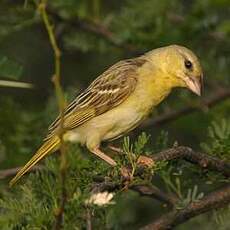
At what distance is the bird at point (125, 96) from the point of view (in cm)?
442

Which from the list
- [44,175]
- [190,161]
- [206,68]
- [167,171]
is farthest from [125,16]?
[44,175]

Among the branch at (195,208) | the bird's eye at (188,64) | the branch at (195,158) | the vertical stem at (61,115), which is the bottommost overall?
the branch at (195,208)

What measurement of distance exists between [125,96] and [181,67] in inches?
14.7

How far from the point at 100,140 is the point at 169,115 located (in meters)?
1.04

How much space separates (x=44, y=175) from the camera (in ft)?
7.91

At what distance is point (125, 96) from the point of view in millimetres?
4469

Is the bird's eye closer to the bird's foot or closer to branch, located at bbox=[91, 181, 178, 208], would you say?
branch, located at bbox=[91, 181, 178, 208]

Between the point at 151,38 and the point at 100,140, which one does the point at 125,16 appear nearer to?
the point at 151,38

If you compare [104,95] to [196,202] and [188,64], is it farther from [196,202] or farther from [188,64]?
[196,202]

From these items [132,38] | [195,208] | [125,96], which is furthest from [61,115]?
[132,38]

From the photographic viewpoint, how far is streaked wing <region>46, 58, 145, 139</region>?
448 centimetres

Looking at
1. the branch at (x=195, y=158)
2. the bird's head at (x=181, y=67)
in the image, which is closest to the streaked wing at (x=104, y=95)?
the bird's head at (x=181, y=67)

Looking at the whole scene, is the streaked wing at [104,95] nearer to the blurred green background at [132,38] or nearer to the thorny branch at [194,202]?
the blurred green background at [132,38]

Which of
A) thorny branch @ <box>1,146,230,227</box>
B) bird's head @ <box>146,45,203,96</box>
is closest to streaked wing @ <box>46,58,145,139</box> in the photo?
bird's head @ <box>146,45,203,96</box>
